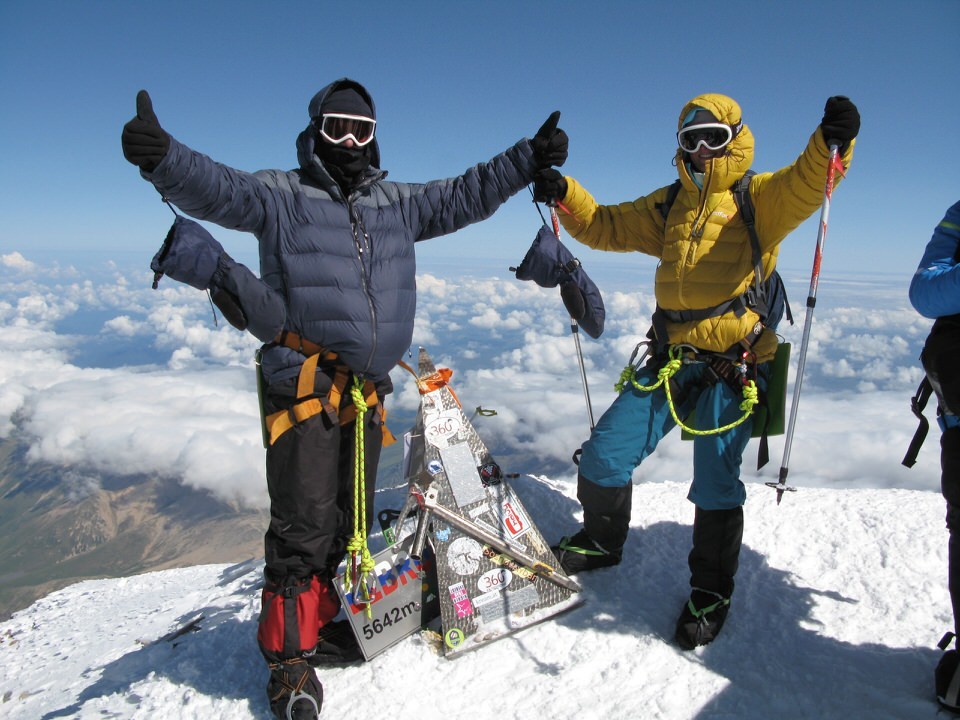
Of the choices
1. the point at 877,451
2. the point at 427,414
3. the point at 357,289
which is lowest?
the point at 877,451

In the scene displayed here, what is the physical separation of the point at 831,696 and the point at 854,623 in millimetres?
1035

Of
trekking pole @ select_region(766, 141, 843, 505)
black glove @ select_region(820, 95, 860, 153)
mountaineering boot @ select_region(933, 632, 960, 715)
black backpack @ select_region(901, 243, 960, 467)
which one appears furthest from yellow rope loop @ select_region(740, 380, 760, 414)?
mountaineering boot @ select_region(933, 632, 960, 715)

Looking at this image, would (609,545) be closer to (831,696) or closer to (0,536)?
(831,696)

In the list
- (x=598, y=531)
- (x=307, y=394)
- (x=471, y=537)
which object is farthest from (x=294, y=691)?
(x=598, y=531)

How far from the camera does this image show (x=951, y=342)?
8.87 ft

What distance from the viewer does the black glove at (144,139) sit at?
2672 millimetres

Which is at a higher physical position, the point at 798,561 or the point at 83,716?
the point at 798,561

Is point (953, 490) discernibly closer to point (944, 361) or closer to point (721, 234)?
→ point (944, 361)

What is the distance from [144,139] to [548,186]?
8.69ft

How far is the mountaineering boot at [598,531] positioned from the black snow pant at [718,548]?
1.96 ft

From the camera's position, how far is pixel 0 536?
18900cm

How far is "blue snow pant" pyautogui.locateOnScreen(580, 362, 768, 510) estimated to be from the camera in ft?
12.7

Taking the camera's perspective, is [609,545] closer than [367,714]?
No

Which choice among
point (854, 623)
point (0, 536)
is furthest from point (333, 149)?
point (0, 536)
